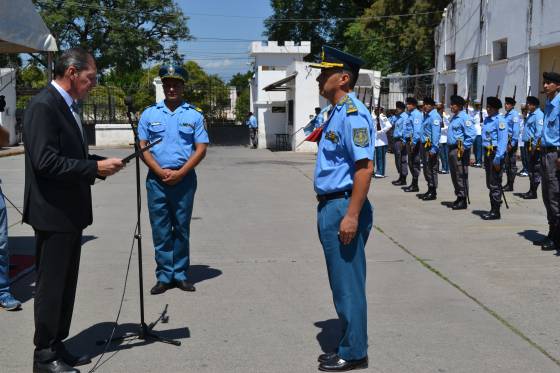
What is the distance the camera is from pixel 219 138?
115 ft

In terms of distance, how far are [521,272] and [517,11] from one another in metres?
15.4

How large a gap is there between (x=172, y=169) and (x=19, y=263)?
2241 mm

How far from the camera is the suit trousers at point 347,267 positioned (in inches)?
168

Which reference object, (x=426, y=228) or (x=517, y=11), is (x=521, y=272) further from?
(x=517, y=11)

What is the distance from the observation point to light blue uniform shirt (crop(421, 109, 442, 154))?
12.8 m

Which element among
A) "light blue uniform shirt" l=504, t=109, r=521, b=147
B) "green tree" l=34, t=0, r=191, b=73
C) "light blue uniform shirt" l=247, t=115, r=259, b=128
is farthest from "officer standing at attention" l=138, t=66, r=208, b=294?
"green tree" l=34, t=0, r=191, b=73

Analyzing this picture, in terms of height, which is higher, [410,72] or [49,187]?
[410,72]

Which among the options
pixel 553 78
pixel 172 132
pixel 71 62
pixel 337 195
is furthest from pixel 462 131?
pixel 71 62

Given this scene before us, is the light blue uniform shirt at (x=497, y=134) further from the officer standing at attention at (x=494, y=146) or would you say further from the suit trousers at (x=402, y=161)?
the suit trousers at (x=402, y=161)

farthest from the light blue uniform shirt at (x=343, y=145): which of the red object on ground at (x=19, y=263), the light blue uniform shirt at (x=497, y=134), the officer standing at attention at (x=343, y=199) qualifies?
the light blue uniform shirt at (x=497, y=134)

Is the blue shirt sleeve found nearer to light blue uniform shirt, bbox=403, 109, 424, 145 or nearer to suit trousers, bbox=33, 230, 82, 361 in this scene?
suit trousers, bbox=33, 230, 82, 361

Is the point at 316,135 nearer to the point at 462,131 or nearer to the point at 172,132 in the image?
the point at 172,132

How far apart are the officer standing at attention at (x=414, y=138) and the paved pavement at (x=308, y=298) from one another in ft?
8.84

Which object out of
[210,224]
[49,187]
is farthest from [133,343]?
[210,224]
